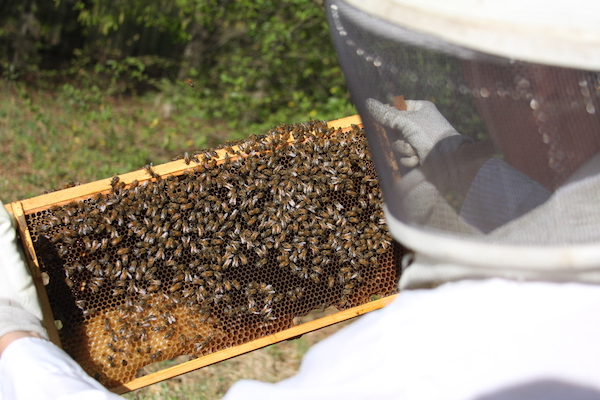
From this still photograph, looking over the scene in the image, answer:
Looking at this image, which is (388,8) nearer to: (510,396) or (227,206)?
(510,396)

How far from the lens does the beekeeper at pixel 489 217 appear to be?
123 centimetres

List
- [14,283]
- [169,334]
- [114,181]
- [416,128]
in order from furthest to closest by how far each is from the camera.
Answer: [169,334] → [114,181] → [14,283] → [416,128]

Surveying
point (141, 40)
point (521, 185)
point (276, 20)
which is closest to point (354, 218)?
point (521, 185)

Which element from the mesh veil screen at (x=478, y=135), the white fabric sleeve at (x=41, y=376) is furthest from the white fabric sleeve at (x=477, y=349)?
the white fabric sleeve at (x=41, y=376)

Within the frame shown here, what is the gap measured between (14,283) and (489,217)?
7.37 feet

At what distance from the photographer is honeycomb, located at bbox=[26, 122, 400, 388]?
10.0 ft

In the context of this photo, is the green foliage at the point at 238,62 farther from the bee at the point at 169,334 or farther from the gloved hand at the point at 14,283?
the gloved hand at the point at 14,283

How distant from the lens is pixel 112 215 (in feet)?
9.95

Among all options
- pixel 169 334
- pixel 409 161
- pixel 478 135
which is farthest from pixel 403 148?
pixel 169 334

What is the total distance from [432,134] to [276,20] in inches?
233

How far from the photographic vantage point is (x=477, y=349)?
1355 mm

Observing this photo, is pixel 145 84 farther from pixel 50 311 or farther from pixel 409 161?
pixel 409 161

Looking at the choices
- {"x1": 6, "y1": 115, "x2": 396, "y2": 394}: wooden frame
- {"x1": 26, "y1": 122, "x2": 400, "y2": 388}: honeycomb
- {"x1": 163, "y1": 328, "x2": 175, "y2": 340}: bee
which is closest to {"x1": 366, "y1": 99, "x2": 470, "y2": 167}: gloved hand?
{"x1": 26, "y1": 122, "x2": 400, "y2": 388}: honeycomb

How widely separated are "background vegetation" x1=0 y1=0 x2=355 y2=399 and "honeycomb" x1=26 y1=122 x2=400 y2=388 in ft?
6.80
